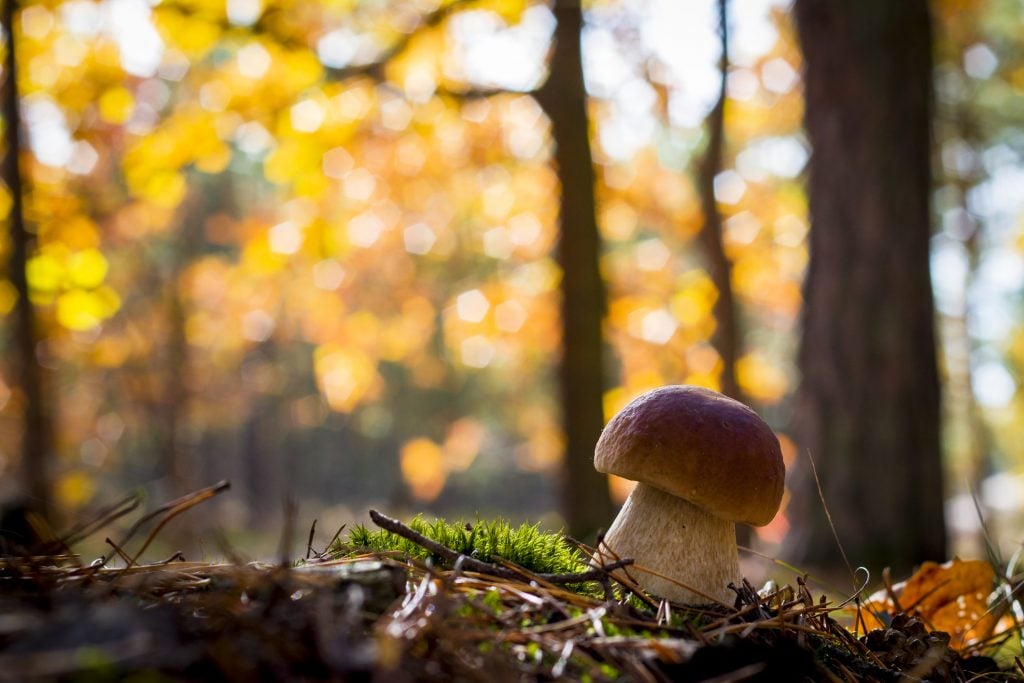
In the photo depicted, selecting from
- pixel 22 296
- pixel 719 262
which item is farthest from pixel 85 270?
pixel 719 262

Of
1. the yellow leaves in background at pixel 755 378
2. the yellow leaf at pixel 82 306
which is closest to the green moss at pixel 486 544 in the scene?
the yellow leaf at pixel 82 306

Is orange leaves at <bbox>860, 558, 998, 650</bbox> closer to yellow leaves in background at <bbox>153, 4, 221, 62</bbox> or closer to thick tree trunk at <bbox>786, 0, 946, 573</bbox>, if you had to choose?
thick tree trunk at <bbox>786, 0, 946, 573</bbox>

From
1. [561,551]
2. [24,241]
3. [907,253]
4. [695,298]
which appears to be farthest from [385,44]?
[561,551]

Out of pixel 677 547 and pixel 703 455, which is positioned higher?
pixel 703 455

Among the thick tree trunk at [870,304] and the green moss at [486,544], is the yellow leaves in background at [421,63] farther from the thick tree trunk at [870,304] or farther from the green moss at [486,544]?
the green moss at [486,544]

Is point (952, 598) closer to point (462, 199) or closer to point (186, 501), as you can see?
point (186, 501)

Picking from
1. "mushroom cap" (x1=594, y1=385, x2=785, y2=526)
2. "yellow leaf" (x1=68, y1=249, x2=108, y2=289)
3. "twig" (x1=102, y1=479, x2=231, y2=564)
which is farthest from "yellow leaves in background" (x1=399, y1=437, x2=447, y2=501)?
"twig" (x1=102, y1=479, x2=231, y2=564)
